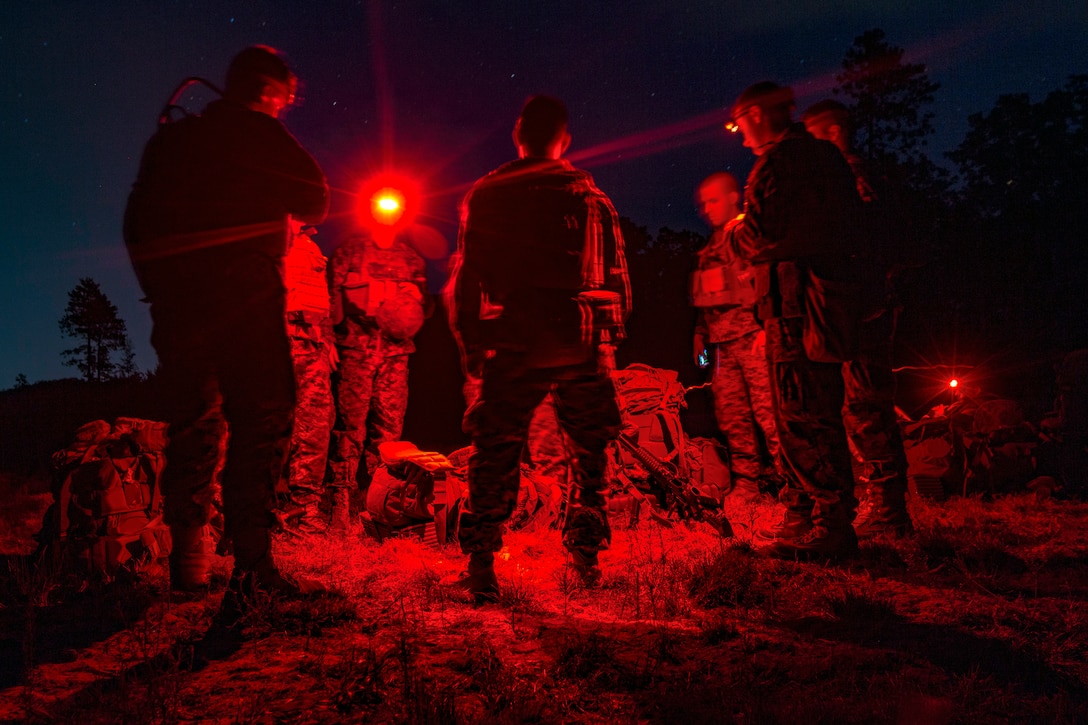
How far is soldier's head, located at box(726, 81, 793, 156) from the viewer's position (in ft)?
13.0

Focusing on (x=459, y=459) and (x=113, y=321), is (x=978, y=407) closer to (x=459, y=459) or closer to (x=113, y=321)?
(x=459, y=459)

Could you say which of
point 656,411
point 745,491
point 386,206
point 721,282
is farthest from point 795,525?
point 386,206

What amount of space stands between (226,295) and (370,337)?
309cm

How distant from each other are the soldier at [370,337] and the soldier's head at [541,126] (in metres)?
2.93

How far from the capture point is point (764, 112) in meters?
4.01

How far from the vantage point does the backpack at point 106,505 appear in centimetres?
355

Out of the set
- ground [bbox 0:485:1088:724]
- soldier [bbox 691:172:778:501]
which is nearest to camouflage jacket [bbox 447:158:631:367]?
ground [bbox 0:485:1088:724]

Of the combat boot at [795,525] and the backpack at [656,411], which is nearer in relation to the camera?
the combat boot at [795,525]

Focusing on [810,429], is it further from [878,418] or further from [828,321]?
[878,418]

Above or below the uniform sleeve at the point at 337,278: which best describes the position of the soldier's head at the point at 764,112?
above

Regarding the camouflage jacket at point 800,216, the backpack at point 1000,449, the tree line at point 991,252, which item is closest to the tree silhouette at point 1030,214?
the tree line at point 991,252

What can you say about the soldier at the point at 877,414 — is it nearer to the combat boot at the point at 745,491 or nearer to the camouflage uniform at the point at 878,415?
the camouflage uniform at the point at 878,415

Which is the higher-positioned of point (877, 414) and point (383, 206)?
point (383, 206)

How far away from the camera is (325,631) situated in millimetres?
2516
